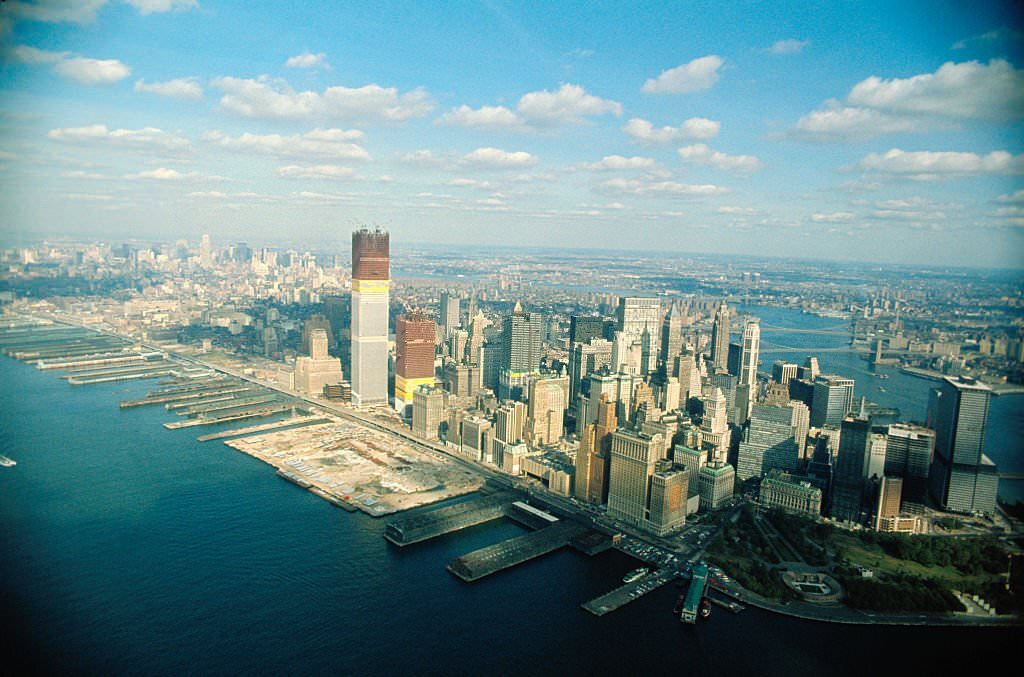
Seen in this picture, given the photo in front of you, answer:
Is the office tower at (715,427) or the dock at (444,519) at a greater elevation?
the office tower at (715,427)

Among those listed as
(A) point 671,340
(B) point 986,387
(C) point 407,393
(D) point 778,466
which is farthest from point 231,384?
(B) point 986,387

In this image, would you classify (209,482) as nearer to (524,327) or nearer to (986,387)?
(524,327)

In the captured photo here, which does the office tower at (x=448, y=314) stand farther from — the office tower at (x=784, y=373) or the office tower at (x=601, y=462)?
the office tower at (x=601, y=462)

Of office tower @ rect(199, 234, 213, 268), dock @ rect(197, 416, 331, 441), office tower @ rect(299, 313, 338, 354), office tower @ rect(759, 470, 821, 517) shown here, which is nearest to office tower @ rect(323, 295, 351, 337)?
office tower @ rect(299, 313, 338, 354)

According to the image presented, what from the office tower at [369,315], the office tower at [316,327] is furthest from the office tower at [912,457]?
the office tower at [316,327]

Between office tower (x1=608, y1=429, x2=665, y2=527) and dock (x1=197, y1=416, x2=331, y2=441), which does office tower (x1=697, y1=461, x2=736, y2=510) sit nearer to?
office tower (x1=608, y1=429, x2=665, y2=527)

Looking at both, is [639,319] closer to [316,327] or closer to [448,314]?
[448,314]
